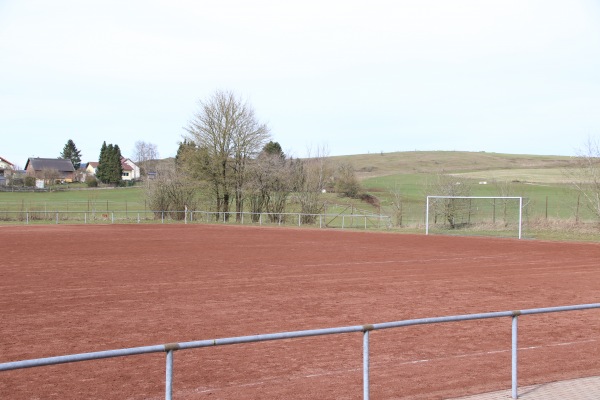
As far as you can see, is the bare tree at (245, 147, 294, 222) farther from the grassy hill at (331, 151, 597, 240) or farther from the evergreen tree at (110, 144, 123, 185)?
the evergreen tree at (110, 144, 123, 185)

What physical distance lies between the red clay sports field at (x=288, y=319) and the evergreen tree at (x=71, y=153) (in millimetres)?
→ 162267

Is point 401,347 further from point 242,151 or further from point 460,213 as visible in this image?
point 242,151

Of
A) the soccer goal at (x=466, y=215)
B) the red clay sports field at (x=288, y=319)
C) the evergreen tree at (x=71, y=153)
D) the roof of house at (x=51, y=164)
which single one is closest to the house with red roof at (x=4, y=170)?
the roof of house at (x=51, y=164)

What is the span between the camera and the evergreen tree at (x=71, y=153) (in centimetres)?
17912

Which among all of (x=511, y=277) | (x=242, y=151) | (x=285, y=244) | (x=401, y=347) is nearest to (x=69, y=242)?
(x=285, y=244)

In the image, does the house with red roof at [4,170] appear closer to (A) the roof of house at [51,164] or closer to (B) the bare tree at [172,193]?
(A) the roof of house at [51,164]

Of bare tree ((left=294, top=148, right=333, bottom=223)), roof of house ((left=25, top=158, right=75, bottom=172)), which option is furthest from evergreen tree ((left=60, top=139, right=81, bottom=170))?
bare tree ((left=294, top=148, right=333, bottom=223))

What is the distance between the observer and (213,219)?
200 feet

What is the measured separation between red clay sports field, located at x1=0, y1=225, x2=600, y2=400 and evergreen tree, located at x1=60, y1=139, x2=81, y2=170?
162267mm

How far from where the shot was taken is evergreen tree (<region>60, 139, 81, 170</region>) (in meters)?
179

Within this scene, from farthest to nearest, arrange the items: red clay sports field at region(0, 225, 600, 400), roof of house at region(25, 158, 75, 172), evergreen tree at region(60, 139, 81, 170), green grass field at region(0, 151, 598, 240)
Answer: evergreen tree at region(60, 139, 81, 170), roof of house at region(25, 158, 75, 172), green grass field at region(0, 151, 598, 240), red clay sports field at region(0, 225, 600, 400)

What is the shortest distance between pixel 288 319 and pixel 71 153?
17935cm

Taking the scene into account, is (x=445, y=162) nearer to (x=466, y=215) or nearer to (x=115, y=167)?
(x=115, y=167)

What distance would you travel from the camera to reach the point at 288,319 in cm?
1257
